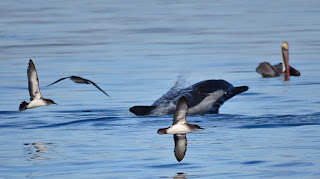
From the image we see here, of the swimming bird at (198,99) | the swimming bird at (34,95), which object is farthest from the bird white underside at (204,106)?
the swimming bird at (34,95)

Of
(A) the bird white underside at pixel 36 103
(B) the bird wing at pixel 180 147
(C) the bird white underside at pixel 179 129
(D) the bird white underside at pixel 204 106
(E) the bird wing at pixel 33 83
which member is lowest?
(B) the bird wing at pixel 180 147

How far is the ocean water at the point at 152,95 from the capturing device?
12.4 meters

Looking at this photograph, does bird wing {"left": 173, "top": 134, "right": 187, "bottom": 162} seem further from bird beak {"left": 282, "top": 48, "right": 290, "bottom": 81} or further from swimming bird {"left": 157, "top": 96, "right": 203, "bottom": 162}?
bird beak {"left": 282, "top": 48, "right": 290, "bottom": 81}

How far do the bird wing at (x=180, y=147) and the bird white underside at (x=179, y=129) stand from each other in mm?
263

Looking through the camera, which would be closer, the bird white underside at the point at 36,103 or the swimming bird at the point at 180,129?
the swimming bird at the point at 180,129

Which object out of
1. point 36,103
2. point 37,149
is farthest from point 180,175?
point 36,103

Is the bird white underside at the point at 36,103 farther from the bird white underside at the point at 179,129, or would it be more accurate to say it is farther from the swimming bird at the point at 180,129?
the bird white underside at the point at 179,129

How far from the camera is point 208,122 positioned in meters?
16.0

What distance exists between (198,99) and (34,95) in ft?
12.0

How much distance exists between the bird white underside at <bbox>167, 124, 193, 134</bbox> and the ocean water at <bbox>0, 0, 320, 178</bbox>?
0.51m

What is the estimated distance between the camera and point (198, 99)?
56.9 feet

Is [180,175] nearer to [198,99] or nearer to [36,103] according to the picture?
[36,103]

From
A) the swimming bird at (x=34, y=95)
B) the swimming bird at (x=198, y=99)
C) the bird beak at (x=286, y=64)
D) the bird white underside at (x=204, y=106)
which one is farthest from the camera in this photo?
the bird beak at (x=286, y=64)

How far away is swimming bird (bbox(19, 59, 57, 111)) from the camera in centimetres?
1477
